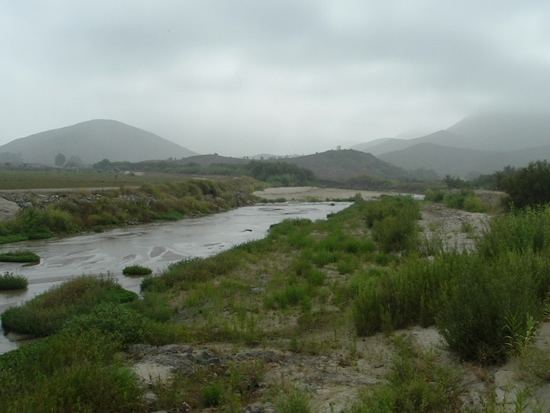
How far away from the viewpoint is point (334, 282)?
37.7 feet

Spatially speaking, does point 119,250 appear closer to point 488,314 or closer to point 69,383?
point 69,383

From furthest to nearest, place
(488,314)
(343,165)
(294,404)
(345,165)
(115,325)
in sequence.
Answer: (345,165) → (343,165) → (115,325) → (488,314) → (294,404)

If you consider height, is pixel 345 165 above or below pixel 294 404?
above

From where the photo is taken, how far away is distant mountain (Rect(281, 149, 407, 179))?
15062cm

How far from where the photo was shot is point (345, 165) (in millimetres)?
157250

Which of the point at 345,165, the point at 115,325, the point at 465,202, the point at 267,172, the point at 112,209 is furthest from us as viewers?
the point at 345,165

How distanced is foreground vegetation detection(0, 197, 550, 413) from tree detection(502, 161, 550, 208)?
16.7 m

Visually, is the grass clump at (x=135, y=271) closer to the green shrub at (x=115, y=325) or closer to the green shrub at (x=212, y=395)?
the green shrub at (x=115, y=325)

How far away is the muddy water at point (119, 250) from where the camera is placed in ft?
45.1

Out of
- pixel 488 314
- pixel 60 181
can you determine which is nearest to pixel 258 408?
pixel 488 314

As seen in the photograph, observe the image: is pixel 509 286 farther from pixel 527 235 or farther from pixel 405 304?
pixel 527 235

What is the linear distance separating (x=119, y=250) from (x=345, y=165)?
468ft

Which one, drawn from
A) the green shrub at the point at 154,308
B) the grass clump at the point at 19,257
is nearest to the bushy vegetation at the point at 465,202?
the green shrub at the point at 154,308

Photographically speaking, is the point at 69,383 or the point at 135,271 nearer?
the point at 69,383
